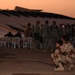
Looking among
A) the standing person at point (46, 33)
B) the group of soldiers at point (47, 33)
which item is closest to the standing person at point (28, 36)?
the group of soldiers at point (47, 33)

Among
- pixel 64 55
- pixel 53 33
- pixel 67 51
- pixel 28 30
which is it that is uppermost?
pixel 28 30

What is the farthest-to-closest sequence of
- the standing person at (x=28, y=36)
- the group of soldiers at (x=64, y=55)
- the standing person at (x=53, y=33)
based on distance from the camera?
the standing person at (x=28, y=36) → the standing person at (x=53, y=33) → the group of soldiers at (x=64, y=55)

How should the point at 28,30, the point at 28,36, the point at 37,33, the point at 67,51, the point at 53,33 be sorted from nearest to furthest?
the point at 67,51
the point at 53,33
the point at 37,33
the point at 28,30
the point at 28,36

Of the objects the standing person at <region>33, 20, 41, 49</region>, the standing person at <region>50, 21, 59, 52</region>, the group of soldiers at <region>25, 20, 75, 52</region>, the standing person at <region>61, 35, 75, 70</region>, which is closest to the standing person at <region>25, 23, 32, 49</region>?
the group of soldiers at <region>25, 20, 75, 52</region>

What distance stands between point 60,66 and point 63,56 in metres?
0.36

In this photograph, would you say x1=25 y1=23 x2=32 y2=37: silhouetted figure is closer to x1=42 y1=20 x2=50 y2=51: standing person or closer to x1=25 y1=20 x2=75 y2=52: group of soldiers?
x1=25 y1=20 x2=75 y2=52: group of soldiers

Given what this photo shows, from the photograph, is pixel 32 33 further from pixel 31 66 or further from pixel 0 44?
pixel 31 66

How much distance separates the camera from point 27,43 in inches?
1041

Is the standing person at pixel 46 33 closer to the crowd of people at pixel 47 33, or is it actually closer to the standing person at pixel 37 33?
the crowd of people at pixel 47 33

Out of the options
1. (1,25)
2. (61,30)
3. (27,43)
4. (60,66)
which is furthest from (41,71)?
(1,25)

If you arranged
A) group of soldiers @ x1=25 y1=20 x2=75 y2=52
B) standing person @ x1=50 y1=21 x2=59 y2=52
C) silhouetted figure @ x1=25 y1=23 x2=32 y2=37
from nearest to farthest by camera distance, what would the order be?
standing person @ x1=50 y1=21 x2=59 y2=52, group of soldiers @ x1=25 y1=20 x2=75 y2=52, silhouetted figure @ x1=25 y1=23 x2=32 y2=37

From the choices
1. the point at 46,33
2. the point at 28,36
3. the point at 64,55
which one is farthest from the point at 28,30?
the point at 64,55

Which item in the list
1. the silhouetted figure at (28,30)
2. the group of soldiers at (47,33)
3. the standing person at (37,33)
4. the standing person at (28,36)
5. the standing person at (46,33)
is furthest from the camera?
the standing person at (28,36)

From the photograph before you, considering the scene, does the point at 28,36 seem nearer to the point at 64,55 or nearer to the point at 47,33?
the point at 47,33
